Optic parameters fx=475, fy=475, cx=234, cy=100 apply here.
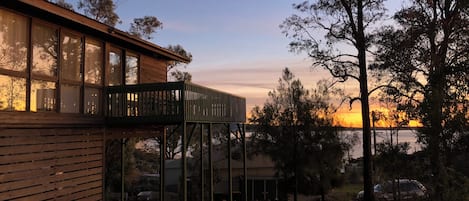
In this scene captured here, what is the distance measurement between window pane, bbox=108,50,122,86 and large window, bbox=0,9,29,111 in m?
3.40

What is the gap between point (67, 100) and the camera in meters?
10.4

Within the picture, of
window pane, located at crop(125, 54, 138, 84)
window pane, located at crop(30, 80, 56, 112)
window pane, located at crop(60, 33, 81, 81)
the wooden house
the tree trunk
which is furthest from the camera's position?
the tree trunk

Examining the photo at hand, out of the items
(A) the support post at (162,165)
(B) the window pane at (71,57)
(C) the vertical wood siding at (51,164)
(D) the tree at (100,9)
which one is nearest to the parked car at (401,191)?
(A) the support post at (162,165)

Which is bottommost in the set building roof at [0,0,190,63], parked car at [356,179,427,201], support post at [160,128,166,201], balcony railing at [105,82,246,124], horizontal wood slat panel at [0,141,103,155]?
parked car at [356,179,427,201]

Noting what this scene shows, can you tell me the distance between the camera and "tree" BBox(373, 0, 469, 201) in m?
13.4

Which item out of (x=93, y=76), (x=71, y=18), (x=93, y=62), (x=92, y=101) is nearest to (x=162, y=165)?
(x=92, y=101)

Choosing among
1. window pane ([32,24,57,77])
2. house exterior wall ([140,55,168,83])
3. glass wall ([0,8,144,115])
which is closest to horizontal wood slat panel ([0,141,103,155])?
glass wall ([0,8,144,115])

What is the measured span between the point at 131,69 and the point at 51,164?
14.9 ft

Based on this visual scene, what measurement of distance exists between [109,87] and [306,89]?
1320 cm

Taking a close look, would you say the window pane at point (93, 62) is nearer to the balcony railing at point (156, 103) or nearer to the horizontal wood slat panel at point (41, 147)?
the balcony railing at point (156, 103)

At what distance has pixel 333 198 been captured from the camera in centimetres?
2719

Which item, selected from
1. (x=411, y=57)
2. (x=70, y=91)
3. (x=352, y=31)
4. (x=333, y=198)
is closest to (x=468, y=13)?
(x=411, y=57)

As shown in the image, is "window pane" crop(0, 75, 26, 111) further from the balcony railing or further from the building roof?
the balcony railing

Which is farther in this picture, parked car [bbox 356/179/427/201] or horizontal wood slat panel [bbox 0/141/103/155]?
parked car [bbox 356/179/427/201]
